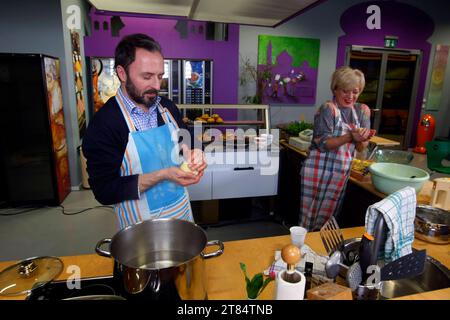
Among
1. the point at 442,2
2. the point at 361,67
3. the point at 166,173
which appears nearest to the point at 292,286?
the point at 166,173

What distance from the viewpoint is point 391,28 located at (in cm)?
650

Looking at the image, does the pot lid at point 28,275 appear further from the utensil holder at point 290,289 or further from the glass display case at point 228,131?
the glass display case at point 228,131

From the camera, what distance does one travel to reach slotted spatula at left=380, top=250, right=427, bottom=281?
94 centimetres

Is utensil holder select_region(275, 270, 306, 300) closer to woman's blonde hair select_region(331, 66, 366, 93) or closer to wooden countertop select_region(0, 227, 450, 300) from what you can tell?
wooden countertop select_region(0, 227, 450, 300)

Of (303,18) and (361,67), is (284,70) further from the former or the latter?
(361,67)

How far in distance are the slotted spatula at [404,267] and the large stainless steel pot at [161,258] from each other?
1.60ft

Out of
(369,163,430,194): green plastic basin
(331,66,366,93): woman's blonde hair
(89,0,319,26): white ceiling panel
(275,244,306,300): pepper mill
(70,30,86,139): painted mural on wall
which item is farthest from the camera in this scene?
(70,30,86,139): painted mural on wall

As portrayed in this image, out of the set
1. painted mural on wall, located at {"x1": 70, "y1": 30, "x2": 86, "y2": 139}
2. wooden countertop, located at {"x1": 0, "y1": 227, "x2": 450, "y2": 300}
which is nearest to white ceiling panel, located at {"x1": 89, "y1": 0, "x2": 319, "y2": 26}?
wooden countertop, located at {"x1": 0, "y1": 227, "x2": 450, "y2": 300}

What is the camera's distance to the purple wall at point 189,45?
5.21 meters

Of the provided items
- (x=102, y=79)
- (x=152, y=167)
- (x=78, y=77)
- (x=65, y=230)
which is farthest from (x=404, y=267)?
(x=102, y=79)

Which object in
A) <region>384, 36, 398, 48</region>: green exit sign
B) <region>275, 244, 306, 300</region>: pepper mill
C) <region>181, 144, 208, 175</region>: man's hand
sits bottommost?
<region>275, 244, 306, 300</region>: pepper mill

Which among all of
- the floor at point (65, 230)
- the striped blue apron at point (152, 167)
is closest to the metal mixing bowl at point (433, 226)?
the striped blue apron at point (152, 167)

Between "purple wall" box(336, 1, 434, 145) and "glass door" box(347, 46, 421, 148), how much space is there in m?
0.15

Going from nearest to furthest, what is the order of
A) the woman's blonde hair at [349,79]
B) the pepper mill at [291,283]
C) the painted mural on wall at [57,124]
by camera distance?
the pepper mill at [291,283], the woman's blonde hair at [349,79], the painted mural on wall at [57,124]
